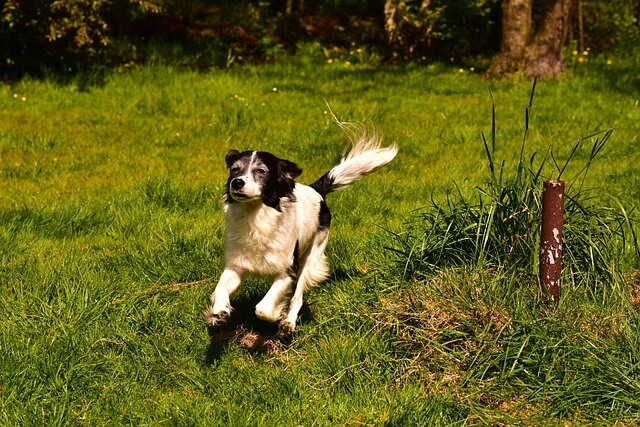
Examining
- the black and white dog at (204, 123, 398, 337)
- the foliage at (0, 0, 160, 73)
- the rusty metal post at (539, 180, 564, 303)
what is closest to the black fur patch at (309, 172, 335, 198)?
the black and white dog at (204, 123, 398, 337)

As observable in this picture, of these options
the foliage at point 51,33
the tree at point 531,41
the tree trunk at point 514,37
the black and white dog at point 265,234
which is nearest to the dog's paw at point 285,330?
the black and white dog at point 265,234

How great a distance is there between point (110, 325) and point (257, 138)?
4457 mm

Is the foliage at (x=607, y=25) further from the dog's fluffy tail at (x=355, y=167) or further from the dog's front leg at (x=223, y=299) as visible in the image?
the dog's front leg at (x=223, y=299)

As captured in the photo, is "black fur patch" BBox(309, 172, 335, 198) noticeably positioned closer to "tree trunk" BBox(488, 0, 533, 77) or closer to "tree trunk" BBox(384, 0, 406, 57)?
"tree trunk" BBox(488, 0, 533, 77)

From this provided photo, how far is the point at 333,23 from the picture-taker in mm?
14891

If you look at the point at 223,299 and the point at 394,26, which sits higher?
the point at 394,26

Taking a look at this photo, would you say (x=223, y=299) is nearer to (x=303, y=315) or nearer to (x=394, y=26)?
(x=303, y=315)

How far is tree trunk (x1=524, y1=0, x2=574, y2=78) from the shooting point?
11.0m

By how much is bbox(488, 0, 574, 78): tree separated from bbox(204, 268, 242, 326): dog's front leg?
7561 mm

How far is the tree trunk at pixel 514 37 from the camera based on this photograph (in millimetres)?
11273

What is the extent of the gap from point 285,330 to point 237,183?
878 mm

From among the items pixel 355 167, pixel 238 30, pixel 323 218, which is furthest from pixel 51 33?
pixel 323 218

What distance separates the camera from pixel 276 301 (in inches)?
172

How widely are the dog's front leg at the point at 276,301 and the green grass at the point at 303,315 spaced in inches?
7.3
